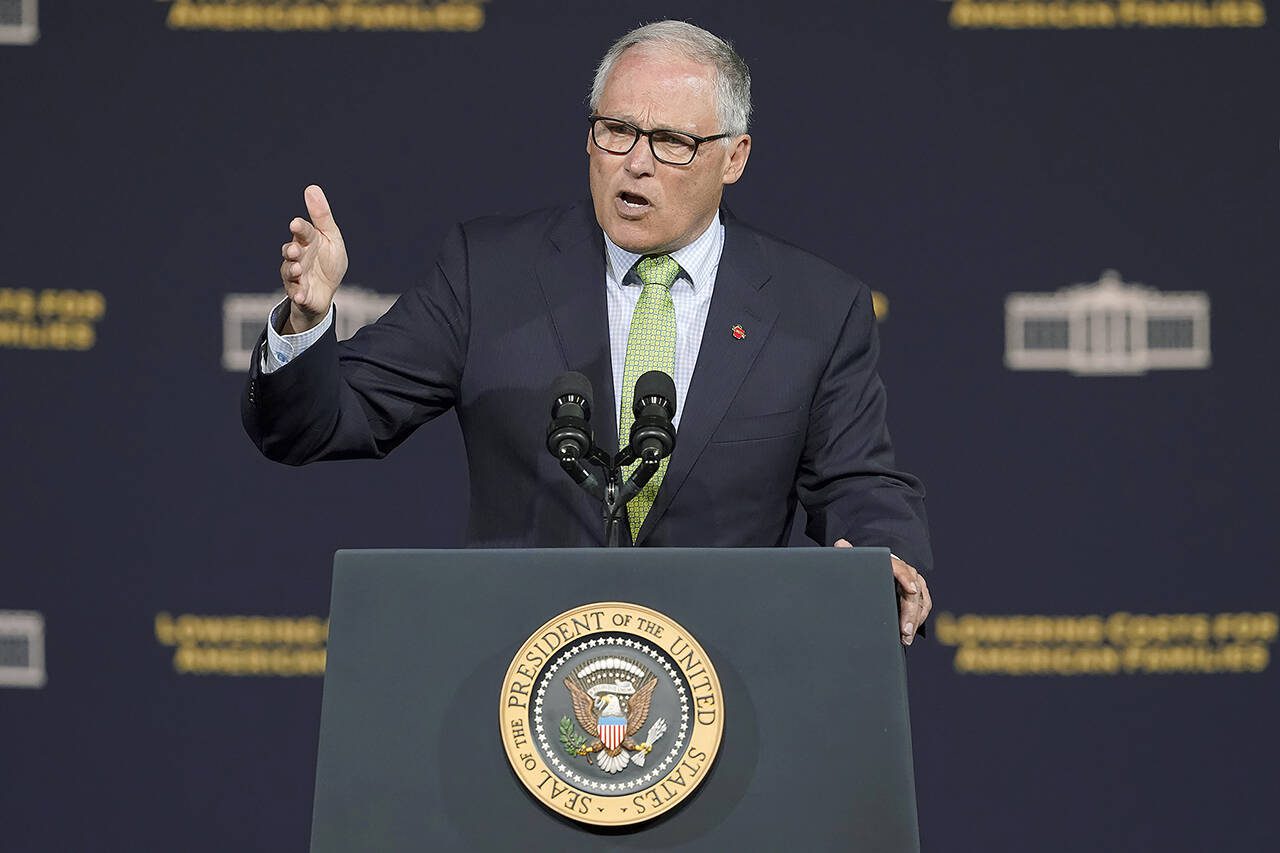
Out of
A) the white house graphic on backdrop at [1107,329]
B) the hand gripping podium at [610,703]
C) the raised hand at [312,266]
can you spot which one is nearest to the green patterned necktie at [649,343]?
the raised hand at [312,266]

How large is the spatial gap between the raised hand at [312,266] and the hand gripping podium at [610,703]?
443 millimetres

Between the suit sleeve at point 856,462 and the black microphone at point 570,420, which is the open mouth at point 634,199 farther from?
the black microphone at point 570,420

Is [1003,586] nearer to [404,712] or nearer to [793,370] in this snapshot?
[793,370]

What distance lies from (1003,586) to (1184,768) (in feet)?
1.80

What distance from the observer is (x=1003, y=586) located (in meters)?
3.52

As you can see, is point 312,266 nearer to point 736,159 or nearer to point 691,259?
point 691,259

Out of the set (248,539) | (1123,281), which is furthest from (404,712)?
(1123,281)

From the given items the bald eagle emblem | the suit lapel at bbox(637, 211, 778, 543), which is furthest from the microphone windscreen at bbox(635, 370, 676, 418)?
the suit lapel at bbox(637, 211, 778, 543)

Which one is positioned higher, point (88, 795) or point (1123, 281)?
point (1123, 281)

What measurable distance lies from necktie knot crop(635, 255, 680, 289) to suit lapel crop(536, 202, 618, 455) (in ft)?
0.19

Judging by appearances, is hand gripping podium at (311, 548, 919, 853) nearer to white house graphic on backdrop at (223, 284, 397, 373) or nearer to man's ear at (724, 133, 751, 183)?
man's ear at (724, 133, 751, 183)

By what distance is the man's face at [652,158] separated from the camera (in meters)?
2.21

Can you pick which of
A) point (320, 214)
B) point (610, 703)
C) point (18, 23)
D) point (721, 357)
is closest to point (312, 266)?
point (320, 214)

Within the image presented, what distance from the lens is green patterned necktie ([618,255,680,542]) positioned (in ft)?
7.23
